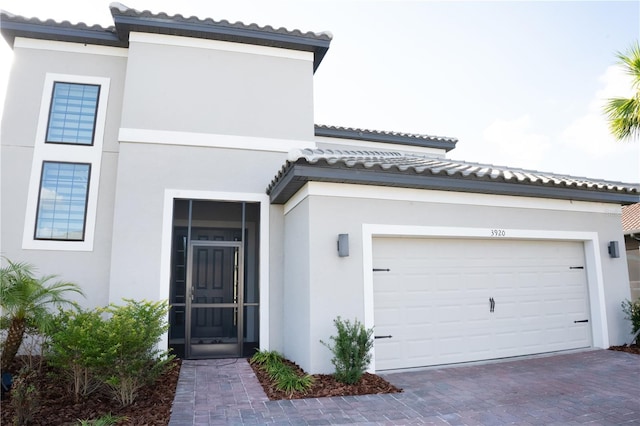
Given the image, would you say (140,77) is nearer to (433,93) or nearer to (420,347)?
(420,347)

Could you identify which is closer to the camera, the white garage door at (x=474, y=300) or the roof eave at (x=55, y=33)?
the white garage door at (x=474, y=300)

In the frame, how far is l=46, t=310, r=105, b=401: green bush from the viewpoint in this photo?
→ 547cm

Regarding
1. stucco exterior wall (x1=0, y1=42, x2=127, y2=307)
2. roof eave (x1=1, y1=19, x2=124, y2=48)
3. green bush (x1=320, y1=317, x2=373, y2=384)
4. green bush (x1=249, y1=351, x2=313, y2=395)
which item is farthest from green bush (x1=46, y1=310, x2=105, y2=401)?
roof eave (x1=1, y1=19, x2=124, y2=48)

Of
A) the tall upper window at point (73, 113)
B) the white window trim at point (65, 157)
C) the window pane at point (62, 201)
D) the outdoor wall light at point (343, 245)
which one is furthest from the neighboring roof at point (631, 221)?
the tall upper window at point (73, 113)

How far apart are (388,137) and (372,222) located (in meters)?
6.65

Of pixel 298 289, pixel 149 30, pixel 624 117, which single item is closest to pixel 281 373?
pixel 298 289

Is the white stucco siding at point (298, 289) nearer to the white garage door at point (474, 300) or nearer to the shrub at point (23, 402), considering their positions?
the white garage door at point (474, 300)

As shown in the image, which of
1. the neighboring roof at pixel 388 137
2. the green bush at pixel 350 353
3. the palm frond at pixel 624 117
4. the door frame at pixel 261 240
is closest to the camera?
the green bush at pixel 350 353

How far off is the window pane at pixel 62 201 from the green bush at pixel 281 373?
15.0 ft

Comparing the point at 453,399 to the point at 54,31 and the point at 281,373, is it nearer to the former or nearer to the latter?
the point at 281,373

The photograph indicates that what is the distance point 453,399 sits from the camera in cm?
572

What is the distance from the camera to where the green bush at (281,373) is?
6.12 metres

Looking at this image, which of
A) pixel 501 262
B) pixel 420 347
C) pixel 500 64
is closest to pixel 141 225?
pixel 420 347

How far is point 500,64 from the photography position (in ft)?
40.6
